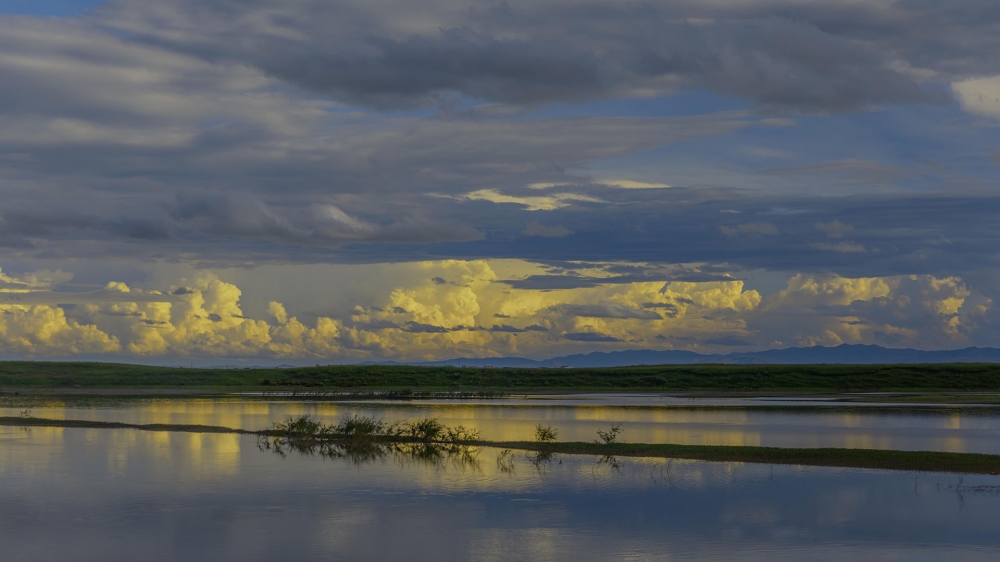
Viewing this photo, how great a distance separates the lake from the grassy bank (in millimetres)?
74115

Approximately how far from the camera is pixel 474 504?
97.8ft

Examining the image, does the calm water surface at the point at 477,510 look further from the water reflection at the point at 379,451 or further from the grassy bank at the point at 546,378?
the grassy bank at the point at 546,378

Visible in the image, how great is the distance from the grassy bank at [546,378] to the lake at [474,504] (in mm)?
74115

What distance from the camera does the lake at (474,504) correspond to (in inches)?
921

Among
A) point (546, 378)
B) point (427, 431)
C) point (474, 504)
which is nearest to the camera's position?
point (474, 504)

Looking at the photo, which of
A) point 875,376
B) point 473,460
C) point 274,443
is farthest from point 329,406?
point 875,376

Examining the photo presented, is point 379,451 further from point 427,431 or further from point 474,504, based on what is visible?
point 474,504

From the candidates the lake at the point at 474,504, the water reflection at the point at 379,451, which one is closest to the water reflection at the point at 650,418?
the lake at the point at 474,504

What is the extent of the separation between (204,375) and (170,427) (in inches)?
3931

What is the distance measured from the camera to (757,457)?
135 ft

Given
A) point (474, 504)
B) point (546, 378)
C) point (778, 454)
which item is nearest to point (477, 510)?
point (474, 504)

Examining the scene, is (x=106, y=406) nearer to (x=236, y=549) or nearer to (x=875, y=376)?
(x=236, y=549)

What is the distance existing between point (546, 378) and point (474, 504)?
112 m

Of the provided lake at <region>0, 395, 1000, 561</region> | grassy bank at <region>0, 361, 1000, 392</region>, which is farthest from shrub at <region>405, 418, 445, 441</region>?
grassy bank at <region>0, 361, 1000, 392</region>
